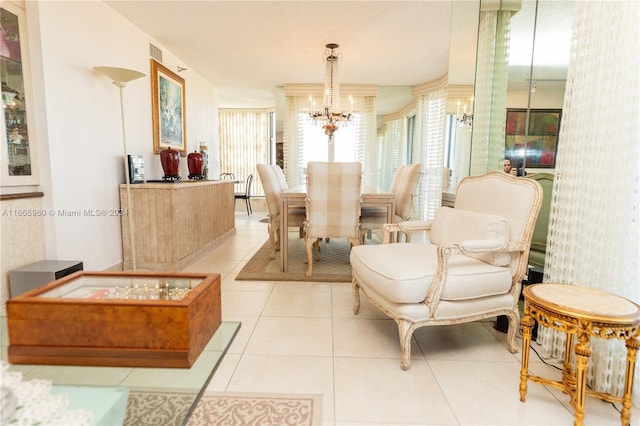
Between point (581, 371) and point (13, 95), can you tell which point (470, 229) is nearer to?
point (581, 371)

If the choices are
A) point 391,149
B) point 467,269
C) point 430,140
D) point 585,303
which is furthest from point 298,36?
point 391,149

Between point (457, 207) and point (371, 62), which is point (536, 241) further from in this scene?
point (371, 62)

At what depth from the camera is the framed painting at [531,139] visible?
2508 mm

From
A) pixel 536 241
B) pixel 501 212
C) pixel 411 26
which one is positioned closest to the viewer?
pixel 501 212

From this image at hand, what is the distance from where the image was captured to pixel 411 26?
3.71 m

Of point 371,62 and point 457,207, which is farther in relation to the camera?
point 371,62

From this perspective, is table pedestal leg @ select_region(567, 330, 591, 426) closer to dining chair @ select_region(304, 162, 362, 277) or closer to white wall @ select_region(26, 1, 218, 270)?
dining chair @ select_region(304, 162, 362, 277)

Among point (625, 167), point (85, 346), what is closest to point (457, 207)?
point (625, 167)

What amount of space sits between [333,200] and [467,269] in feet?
4.91

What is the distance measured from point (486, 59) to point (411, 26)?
1.36 m

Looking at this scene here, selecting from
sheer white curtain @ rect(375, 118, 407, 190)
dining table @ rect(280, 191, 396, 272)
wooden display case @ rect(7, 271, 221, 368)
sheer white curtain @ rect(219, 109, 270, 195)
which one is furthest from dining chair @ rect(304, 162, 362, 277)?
sheer white curtain @ rect(219, 109, 270, 195)

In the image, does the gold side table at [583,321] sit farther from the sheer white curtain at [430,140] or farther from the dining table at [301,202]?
the sheer white curtain at [430,140]

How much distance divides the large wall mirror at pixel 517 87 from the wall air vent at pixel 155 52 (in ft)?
11.7

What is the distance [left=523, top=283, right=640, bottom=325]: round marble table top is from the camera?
116cm
